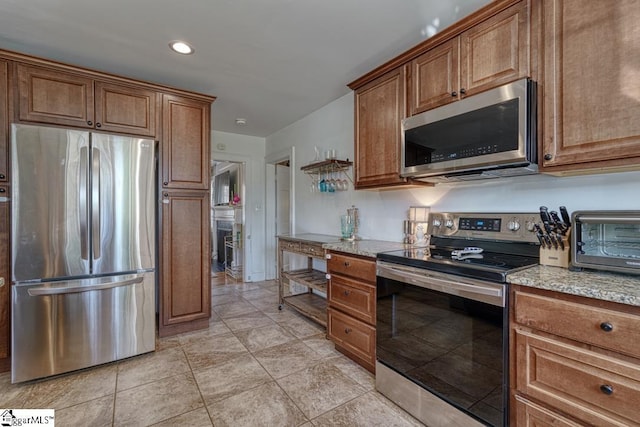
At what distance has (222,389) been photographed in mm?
2000

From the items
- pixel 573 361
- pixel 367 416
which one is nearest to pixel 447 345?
pixel 573 361

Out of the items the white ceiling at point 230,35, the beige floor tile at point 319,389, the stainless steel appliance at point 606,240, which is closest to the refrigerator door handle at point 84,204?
the white ceiling at point 230,35

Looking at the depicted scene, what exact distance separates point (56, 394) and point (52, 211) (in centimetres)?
126

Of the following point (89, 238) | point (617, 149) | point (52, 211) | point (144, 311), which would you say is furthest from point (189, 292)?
point (617, 149)

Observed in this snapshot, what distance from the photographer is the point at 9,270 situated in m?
2.12

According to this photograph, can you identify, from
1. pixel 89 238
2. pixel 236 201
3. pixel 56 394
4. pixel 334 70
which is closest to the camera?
pixel 56 394

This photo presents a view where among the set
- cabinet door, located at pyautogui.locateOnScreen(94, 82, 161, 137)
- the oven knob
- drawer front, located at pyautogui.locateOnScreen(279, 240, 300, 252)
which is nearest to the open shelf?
drawer front, located at pyautogui.locateOnScreen(279, 240, 300, 252)

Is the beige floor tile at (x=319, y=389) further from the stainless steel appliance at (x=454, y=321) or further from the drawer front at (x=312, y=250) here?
the drawer front at (x=312, y=250)

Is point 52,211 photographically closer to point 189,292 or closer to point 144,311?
point 144,311

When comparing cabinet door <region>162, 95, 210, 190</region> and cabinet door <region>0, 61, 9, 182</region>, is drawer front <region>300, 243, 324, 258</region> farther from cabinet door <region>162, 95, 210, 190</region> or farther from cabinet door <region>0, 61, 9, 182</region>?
cabinet door <region>0, 61, 9, 182</region>

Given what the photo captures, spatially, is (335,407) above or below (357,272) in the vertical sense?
below

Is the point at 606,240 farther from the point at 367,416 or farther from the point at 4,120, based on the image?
the point at 4,120

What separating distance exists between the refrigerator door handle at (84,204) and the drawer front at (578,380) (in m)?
2.85

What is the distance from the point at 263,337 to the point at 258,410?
40.5 inches
